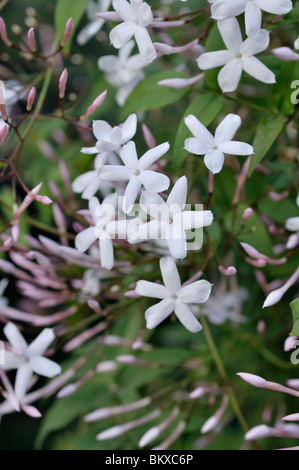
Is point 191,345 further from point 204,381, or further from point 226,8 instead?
point 226,8

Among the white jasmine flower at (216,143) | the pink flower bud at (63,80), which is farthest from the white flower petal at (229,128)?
the pink flower bud at (63,80)

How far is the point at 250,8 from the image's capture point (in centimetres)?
65

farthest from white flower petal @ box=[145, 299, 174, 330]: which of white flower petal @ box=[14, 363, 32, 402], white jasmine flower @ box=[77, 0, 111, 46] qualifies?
white jasmine flower @ box=[77, 0, 111, 46]

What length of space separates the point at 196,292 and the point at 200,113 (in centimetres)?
23

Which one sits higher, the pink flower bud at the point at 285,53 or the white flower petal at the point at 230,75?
the pink flower bud at the point at 285,53

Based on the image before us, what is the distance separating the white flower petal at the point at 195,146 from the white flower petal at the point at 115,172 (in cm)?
8

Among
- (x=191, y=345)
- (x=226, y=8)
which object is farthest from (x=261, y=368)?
(x=226, y=8)

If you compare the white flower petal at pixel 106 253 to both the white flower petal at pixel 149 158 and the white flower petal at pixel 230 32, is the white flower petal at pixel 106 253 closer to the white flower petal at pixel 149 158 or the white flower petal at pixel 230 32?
the white flower petal at pixel 149 158

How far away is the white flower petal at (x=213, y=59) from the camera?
27.4 inches

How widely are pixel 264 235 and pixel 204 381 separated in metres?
0.36

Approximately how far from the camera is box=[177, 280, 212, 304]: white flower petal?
26.4 inches

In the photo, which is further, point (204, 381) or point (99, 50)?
point (99, 50)

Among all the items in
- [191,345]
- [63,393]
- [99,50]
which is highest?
[99,50]

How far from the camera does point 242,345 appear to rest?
104cm
